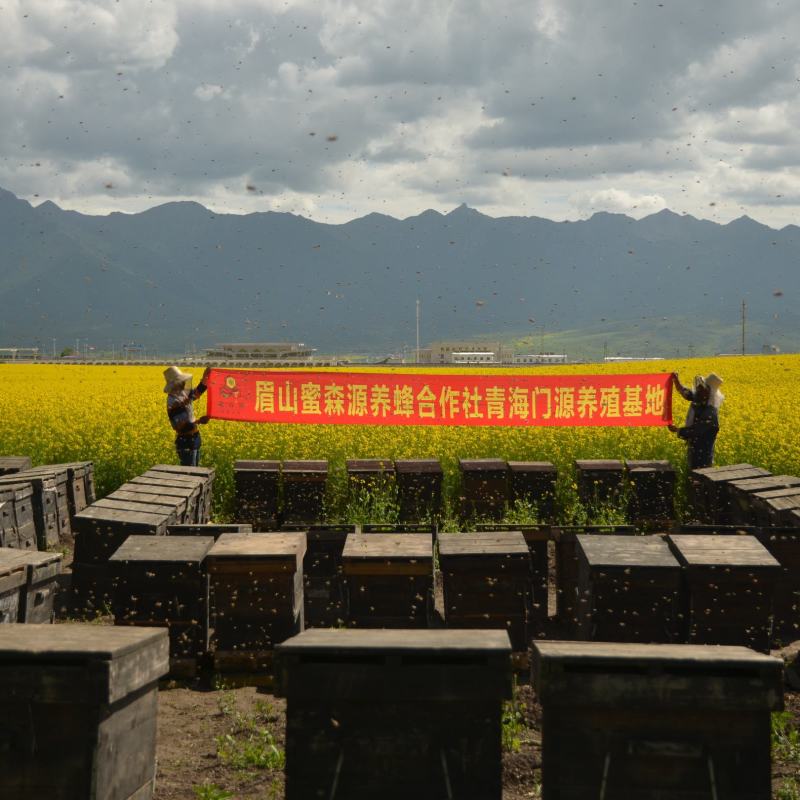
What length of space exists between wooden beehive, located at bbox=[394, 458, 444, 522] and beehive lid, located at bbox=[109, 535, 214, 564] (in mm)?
4137

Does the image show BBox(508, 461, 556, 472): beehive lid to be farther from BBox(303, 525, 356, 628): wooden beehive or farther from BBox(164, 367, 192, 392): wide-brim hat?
BBox(164, 367, 192, 392): wide-brim hat

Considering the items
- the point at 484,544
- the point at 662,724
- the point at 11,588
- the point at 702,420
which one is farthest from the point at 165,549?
the point at 702,420

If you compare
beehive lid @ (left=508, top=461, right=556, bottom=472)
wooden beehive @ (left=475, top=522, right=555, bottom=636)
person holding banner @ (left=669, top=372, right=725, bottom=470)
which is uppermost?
person holding banner @ (left=669, top=372, right=725, bottom=470)

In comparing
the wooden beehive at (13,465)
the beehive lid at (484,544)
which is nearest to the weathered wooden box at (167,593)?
the beehive lid at (484,544)

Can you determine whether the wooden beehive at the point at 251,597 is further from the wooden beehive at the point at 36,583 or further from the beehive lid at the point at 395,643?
the beehive lid at the point at 395,643

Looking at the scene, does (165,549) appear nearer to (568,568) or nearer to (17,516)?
(568,568)

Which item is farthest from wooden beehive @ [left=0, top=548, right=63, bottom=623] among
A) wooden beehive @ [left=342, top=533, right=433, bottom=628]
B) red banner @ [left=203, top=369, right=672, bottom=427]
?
red banner @ [left=203, top=369, right=672, bottom=427]

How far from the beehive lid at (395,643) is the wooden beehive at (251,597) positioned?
2785 mm

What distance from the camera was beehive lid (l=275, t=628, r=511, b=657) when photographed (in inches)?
170

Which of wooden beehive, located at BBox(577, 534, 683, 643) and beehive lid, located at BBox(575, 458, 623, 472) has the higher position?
beehive lid, located at BBox(575, 458, 623, 472)

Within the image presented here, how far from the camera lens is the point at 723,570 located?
23.6 ft

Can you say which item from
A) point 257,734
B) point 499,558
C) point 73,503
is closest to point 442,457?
point 73,503

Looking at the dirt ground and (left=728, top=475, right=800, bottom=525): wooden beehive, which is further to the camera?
(left=728, top=475, right=800, bottom=525): wooden beehive

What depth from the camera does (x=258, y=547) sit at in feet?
24.8
